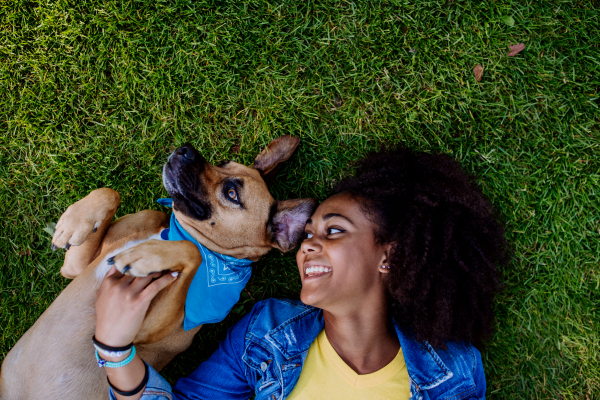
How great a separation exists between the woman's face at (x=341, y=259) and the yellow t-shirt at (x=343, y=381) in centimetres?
53

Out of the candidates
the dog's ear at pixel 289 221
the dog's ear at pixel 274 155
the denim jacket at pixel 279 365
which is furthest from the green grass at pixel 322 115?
the dog's ear at pixel 289 221

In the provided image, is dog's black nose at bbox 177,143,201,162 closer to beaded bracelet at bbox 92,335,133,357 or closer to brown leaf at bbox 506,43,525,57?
beaded bracelet at bbox 92,335,133,357

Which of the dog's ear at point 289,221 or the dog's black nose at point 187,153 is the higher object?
the dog's black nose at point 187,153

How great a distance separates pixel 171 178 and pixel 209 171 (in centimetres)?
31

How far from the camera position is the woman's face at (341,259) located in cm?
291

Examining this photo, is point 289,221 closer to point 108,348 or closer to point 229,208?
point 229,208

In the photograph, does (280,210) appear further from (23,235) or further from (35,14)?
(35,14)

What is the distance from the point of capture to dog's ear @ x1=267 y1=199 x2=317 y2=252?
3.38 m

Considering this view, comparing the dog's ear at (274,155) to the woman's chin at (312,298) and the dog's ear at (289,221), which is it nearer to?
the dog's ear at (289,221)

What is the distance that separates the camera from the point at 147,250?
271 cm

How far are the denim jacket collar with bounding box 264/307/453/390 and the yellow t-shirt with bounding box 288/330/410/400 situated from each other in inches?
4.2

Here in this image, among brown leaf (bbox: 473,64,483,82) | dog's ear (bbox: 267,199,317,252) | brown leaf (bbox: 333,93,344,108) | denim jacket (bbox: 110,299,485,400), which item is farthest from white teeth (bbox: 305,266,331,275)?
brown leaf (bbox: 473,64,483,82)

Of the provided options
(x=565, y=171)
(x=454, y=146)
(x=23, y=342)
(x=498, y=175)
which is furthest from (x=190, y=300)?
(x=565, y=171)

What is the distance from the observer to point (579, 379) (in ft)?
13.2
